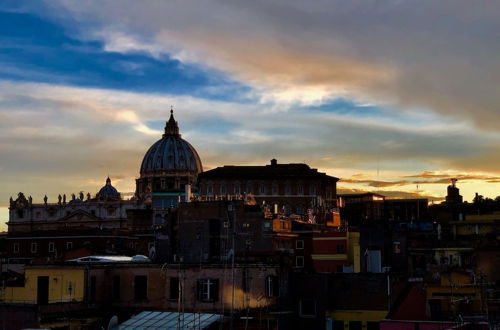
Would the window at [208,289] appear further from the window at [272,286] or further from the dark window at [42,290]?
the dark window at [42,290]

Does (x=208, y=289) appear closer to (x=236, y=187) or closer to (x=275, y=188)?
(x=236, y=187)

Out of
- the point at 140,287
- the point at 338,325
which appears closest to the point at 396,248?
the point at 338,325

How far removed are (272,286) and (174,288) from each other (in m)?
3.97

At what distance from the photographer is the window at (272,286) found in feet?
119

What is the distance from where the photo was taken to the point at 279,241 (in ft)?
182

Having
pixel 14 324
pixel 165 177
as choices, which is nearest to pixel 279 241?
pixel 14 324

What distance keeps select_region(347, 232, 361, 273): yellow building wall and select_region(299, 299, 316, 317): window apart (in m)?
12.4

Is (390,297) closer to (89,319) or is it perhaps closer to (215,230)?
(89,319)

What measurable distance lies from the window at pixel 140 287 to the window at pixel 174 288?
3.75 feet

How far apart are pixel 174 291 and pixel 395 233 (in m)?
20.5

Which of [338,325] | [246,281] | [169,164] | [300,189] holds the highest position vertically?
[169,164]

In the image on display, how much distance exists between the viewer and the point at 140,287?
37812 mm

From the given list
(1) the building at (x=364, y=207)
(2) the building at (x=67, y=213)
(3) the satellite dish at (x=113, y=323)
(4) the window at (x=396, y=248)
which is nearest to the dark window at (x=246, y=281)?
(3) the satellite dish at (x=113, y=323)

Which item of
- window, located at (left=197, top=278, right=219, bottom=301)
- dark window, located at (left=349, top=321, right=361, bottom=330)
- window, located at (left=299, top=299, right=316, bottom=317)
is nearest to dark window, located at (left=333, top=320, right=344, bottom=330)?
dark window, located at (left=349, top=321, right=361, bottom=330)
